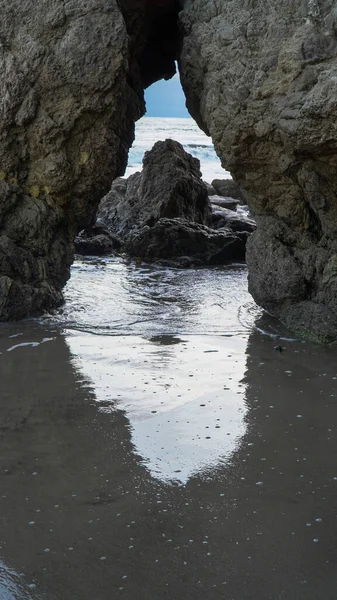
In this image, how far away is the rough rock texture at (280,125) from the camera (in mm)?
5884

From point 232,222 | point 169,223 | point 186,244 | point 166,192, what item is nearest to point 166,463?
point 186,244

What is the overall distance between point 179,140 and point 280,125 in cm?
3640

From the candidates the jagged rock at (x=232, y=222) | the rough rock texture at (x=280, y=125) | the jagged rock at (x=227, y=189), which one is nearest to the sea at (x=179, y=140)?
the jagged rock at (x=227, y=189)

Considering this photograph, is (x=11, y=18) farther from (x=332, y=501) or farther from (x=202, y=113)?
(x=332, y=501)

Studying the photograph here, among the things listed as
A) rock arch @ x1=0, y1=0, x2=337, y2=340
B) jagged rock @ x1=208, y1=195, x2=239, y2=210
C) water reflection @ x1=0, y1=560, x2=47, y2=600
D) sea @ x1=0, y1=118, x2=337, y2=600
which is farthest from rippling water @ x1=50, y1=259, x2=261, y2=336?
jagged rock @ x1=208, y1=195, x2=239, y2=210

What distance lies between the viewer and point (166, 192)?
40.0 feet

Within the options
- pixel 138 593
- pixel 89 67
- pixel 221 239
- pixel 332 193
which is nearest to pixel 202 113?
pixel 89 67

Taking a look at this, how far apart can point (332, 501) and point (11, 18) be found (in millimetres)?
5474

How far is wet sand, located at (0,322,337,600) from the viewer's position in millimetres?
2895

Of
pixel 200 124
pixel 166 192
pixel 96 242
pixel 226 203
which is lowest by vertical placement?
pixel 96 242

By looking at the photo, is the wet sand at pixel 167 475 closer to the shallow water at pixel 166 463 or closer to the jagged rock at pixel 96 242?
the shallow water at pixel 166 463

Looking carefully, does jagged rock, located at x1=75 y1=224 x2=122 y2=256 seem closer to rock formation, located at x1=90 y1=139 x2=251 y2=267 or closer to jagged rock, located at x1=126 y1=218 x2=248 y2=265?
rock formation, located at x1=90 y1=139 x2=251 y2=267

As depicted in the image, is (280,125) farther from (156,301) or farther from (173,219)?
(173,219)

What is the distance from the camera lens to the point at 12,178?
7.27m
